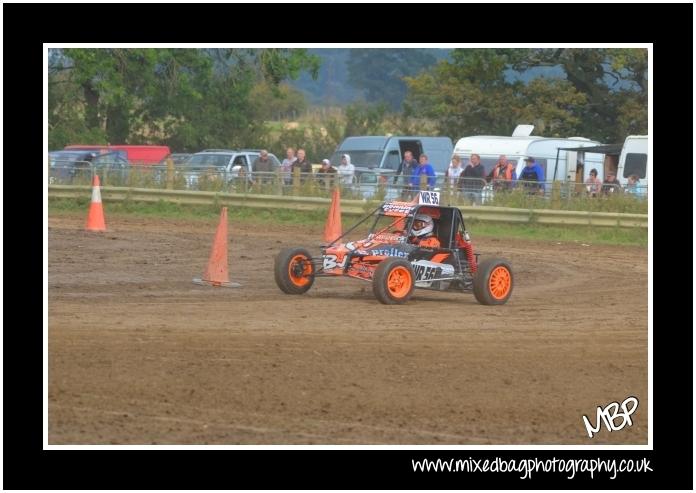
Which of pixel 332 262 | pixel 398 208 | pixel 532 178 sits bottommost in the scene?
pixel 332 262

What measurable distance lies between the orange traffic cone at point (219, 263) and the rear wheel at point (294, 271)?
3.12 ft

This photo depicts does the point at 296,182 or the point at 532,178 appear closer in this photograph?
the point at 532,178

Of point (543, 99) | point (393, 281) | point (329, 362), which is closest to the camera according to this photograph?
point (329, 362)

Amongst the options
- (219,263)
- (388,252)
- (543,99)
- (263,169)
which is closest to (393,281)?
(388,252)

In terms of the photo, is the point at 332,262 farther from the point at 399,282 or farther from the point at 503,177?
the point at 503,177

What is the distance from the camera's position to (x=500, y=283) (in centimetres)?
1347

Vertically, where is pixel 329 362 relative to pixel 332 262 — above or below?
below

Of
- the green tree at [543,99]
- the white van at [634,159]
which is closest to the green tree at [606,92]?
the green tree at [543,99]

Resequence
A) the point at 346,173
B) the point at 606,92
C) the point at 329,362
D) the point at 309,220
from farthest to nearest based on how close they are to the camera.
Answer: the point at 606,92
the point at 346,173
the point at 309,220
the point at 329,362

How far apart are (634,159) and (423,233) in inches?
580

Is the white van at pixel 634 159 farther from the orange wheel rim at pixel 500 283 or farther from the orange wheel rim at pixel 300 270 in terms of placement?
the orange wheel rim at pixel 300 270

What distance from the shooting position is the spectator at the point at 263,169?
24953mm

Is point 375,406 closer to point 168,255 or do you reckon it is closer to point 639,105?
point 168,255

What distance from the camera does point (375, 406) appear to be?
8219mm
